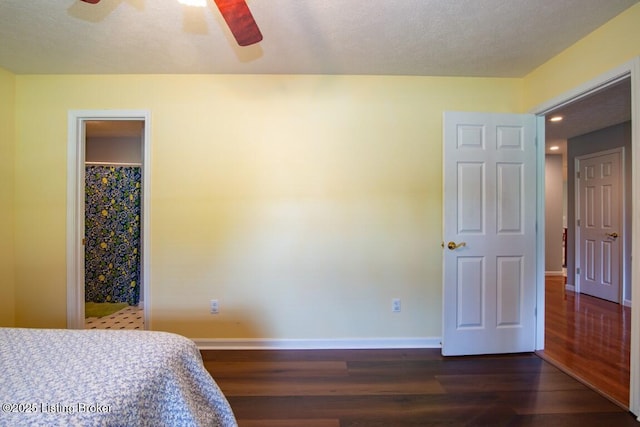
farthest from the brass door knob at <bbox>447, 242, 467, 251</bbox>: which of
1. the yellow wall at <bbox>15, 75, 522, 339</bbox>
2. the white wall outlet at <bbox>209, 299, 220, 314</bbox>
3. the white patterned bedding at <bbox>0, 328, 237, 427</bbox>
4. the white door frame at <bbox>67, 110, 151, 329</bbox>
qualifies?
the white door frame at <bbox>67, 110, 151, 329</bbox>

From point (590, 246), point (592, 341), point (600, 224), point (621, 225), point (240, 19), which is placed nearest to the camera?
point (240, 19)

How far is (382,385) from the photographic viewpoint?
1878mm

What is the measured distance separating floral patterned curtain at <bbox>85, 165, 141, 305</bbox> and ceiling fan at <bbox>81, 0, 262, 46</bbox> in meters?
2.87

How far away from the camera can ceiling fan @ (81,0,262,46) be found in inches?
45.4

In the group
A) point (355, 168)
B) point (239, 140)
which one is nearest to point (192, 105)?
point (239, 140)

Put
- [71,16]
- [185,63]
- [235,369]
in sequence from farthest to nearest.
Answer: [185,63] → [235,369] → [71,16]

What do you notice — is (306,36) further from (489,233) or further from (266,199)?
(489,233)

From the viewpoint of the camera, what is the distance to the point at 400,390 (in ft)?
5.98

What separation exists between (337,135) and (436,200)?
1075mm

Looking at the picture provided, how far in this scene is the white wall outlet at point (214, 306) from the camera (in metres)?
A: 2.42

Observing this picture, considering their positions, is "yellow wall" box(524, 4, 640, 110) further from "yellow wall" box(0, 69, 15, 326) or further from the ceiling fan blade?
"yellow wall" box(0, 69, 15, 326)

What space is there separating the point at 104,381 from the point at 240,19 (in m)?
1.50

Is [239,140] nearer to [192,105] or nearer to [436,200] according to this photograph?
[192,105]

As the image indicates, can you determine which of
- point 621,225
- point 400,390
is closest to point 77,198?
point 400,390
